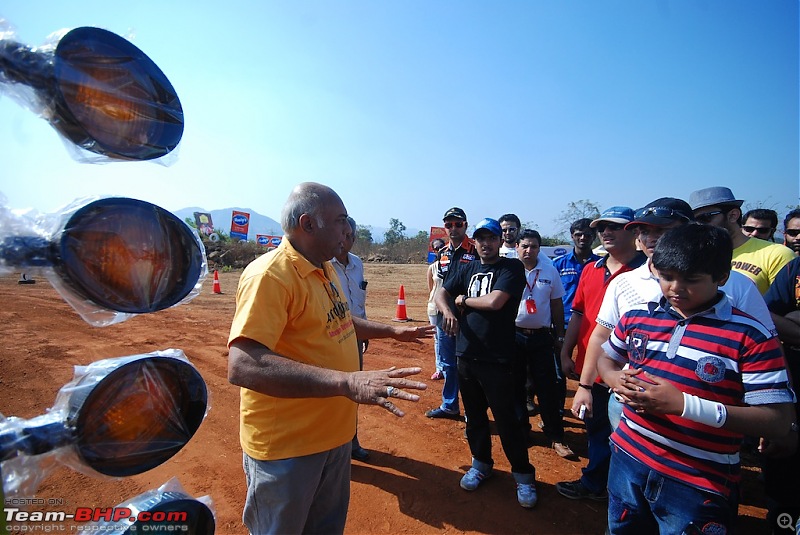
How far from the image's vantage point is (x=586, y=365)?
275 cm

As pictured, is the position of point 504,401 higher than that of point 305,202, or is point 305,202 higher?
point 305,202

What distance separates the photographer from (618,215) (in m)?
3.37

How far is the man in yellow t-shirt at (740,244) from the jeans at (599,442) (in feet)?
4.88

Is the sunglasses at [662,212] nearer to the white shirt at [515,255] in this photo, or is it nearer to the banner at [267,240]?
the white shirt at [515,255]

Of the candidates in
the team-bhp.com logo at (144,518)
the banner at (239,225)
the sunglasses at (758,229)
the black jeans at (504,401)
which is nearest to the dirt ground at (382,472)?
the black jeans at (504,401)

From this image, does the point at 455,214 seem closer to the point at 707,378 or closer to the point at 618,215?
the point at 618,215

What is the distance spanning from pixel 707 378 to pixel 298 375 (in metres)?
1.78

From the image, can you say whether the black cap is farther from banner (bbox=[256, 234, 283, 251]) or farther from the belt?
banner (bbox=[256, 234, 283, 251])

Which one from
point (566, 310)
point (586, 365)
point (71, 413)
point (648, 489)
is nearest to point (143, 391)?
point (71, 413)

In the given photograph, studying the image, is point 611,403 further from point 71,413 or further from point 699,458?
point 71,413

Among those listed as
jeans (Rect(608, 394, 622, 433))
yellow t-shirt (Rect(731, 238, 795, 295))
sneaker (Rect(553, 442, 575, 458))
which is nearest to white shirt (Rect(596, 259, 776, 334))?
jeans (Rect(608, 394, 622, 433))

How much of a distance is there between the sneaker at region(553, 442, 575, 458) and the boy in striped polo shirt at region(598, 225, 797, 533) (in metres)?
2.06

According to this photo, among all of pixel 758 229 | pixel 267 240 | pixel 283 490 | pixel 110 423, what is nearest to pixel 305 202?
pixel 110 423

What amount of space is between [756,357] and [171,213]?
7.48ft
